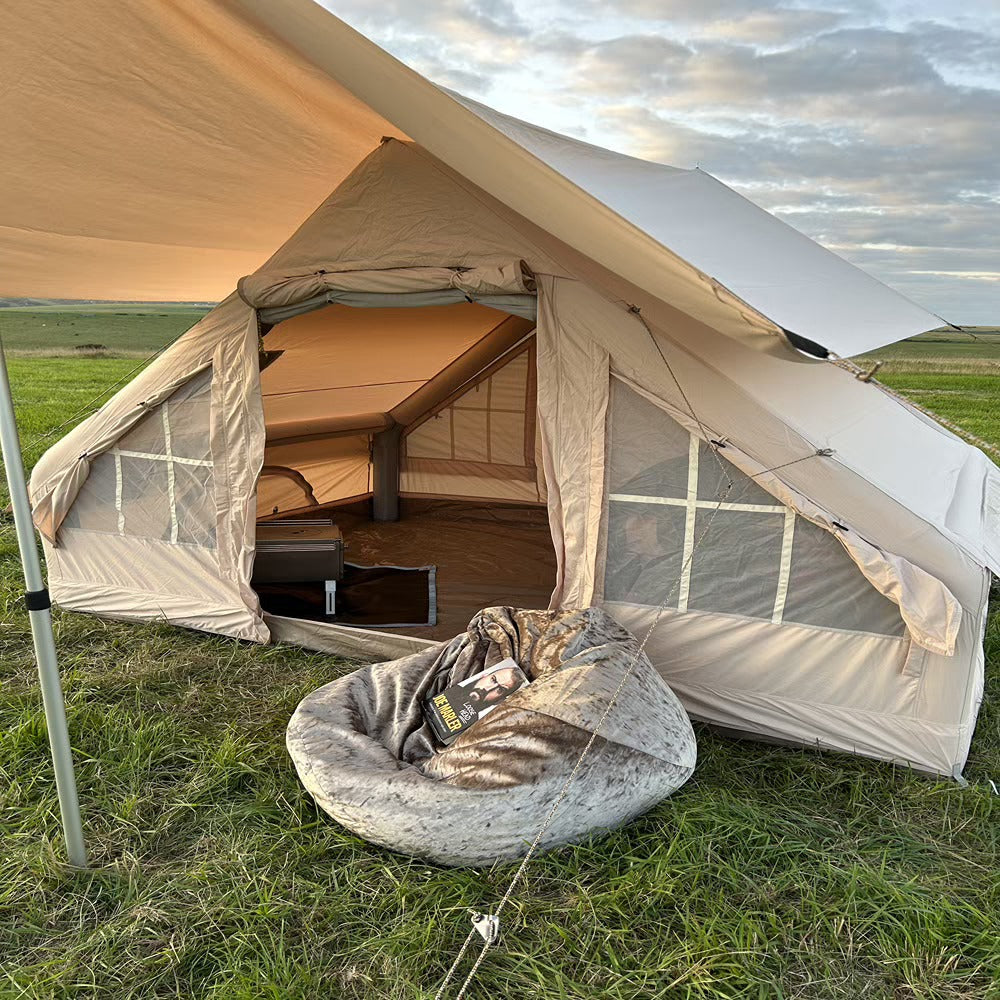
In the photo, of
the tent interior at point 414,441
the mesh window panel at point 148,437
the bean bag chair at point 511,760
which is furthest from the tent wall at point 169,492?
the bean bag chair at point 511,760

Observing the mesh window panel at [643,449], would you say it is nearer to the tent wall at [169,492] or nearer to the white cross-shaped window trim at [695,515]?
the white cross-shaped window trim at [695,515]

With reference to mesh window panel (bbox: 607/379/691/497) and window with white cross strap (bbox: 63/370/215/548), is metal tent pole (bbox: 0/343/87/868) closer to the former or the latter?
window with white cross strap (bbox: 63/370/215/548)

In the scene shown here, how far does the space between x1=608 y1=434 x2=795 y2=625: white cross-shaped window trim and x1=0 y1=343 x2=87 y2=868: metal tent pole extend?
171 centimetres

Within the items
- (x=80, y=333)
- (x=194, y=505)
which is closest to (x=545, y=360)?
(x=194, y=505)

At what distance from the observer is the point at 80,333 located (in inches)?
1025

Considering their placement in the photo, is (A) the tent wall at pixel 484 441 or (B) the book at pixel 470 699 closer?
(B) the book at pixel 470 699

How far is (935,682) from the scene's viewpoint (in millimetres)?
2492

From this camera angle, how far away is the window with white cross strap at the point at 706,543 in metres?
2.61

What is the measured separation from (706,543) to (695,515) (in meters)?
0.10

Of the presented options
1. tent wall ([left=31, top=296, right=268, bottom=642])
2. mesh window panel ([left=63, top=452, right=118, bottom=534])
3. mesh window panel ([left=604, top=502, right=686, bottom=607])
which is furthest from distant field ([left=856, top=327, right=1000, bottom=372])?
mesh window panel ([left=63, top=452, right=118, bottom=534])

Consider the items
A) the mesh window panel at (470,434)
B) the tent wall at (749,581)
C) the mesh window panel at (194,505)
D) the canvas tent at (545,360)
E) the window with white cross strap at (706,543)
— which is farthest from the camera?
the mesh window panel at (470,434)

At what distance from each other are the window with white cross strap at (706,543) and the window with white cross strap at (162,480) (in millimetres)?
1652

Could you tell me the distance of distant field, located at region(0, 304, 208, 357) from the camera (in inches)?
765

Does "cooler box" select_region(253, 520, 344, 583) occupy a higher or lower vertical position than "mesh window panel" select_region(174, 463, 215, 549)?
lower
